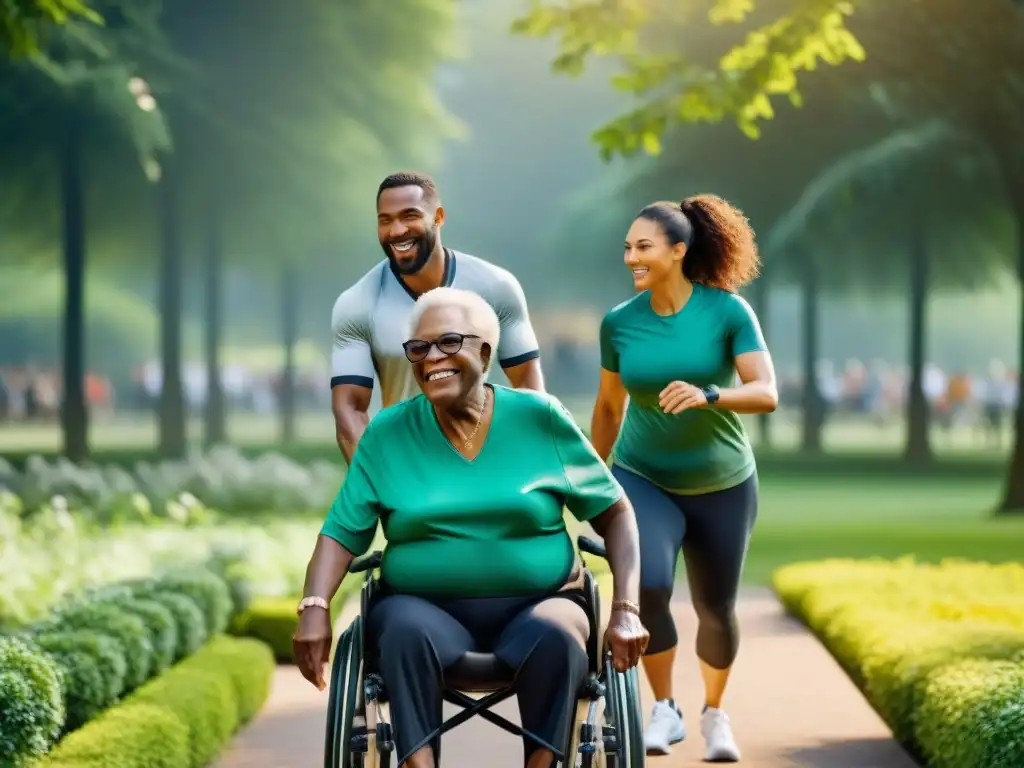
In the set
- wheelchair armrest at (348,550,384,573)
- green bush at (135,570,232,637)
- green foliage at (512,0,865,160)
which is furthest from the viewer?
green foliage at (512,0,865,160)

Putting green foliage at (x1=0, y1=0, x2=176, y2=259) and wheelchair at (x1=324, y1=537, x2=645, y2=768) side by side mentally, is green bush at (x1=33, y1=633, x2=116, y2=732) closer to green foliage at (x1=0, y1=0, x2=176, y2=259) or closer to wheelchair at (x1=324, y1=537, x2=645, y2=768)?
wheelchair at (x1=324, y1=537, x2=645, y2=768)

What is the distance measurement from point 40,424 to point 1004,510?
29.0 metres

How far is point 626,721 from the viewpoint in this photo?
14.4ft

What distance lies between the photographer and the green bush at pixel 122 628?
671 cm

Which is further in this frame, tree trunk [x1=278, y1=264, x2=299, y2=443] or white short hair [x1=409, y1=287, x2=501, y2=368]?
tree trunk [x1=278, y1=264, x2=299, y2=443]

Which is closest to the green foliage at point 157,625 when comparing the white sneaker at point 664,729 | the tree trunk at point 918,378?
the white sneaker at point 664,729

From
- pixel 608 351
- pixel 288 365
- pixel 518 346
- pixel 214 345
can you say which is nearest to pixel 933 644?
pixel 608 351

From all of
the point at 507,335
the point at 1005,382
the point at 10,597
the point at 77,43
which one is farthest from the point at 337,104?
the point at 1005,382

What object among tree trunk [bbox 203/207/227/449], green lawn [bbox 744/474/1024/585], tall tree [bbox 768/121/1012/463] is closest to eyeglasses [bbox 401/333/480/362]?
green lawn [bbox 744/474/1024/585]

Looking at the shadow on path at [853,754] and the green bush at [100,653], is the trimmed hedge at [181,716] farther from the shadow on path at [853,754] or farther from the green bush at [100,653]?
the shadow on path at [853,754]

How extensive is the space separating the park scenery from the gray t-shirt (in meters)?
1.30

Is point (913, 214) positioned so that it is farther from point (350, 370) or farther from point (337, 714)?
point (337, 714)

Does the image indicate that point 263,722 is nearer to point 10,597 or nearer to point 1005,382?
point 10,597

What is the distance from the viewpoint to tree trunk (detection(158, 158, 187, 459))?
86.4 feet
